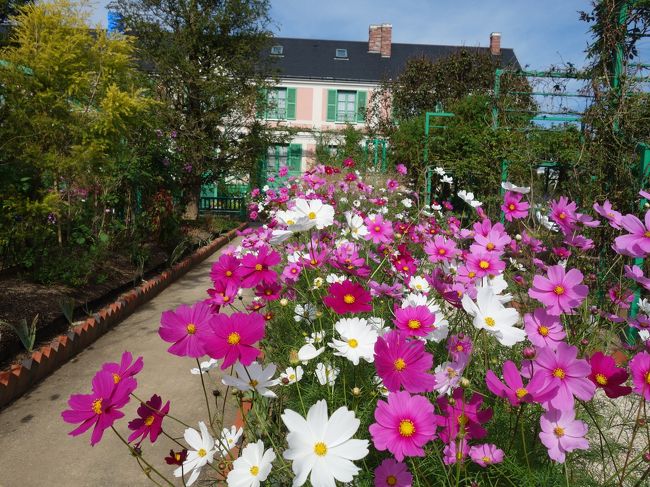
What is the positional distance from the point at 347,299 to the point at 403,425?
36 centimetres

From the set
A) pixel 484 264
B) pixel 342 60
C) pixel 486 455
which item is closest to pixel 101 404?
pixel 486 455

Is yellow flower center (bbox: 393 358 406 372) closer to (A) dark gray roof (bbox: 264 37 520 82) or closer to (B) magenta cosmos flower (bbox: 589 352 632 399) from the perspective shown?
(B) magenta cosmos flower (bbox: 589 352 632 399)

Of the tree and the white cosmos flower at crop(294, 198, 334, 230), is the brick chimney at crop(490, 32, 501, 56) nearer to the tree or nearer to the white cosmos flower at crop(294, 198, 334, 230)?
the tree

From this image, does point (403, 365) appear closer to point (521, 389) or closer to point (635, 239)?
point (521, 389)

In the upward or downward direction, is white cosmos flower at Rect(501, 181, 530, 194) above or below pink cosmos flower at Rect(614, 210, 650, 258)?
above

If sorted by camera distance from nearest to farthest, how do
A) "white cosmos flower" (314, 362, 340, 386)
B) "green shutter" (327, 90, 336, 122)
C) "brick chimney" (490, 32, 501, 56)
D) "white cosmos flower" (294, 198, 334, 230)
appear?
"white cosmos flower" (314, 362, 340, 386)
"white cosmos flower" (294, 198, 334, 230)
"green shutter" (327, 90, 336, 122)
"brick chimney" (490, 32, 501, 56)

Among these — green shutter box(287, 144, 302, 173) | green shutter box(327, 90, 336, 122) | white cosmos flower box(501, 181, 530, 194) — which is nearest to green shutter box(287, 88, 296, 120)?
green shutter box(287, 144, 302, 173)

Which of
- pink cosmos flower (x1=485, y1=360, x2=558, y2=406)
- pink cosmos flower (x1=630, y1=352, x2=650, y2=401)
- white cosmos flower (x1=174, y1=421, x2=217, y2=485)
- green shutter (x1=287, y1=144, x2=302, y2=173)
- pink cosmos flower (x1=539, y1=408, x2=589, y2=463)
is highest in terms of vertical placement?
green shutter (x1=287, y1=144, x2=302, y2=173)

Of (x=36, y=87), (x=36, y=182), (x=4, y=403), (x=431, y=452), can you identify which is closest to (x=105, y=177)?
(x=36, y=182)

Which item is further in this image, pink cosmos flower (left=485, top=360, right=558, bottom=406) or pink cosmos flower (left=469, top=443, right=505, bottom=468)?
pink cosmos flower (left=469, top=443, right=505, bottom=468)

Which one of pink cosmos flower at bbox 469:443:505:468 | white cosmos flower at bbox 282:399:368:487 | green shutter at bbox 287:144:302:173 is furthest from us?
green shutter at bbox 287:144:302:173

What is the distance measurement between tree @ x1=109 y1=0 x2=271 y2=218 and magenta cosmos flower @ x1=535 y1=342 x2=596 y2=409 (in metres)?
8.88

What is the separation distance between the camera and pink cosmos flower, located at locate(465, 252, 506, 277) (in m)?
1.20

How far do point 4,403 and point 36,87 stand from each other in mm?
3064
